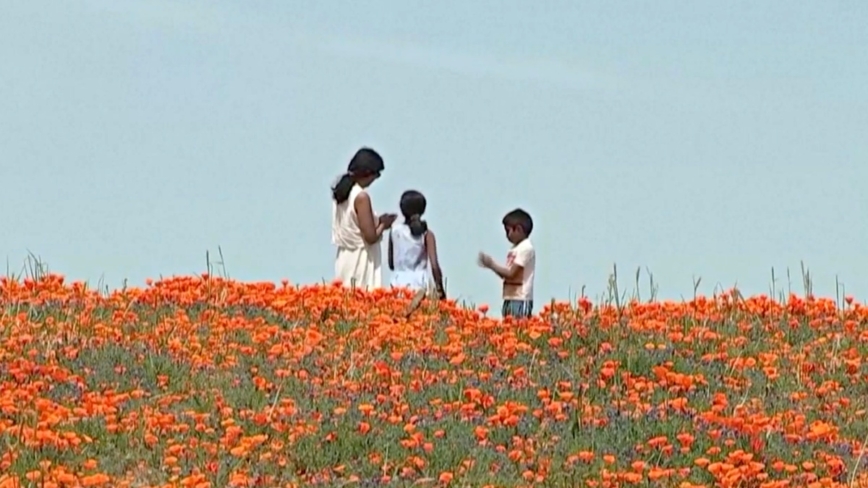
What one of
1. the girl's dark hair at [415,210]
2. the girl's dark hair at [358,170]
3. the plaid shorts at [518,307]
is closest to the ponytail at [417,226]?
the girl's dark hair at [415,210]

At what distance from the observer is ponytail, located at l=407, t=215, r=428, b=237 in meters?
15.0

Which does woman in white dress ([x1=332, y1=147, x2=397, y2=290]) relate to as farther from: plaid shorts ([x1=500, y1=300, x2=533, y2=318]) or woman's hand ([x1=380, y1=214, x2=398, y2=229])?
plaid shorts ([x1=500, y1=300, x2=533, y2=318])

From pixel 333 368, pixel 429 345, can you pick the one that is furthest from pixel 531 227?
pixel 333 368

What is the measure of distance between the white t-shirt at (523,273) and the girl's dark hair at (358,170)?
1608 mm

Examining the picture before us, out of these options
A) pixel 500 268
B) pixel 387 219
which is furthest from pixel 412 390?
pixel 387 219

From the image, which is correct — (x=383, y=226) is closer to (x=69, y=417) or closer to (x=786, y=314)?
(x=786, y=314)

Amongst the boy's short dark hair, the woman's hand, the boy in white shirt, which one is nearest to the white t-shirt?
the boy in white shirt

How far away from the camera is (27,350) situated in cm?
1052

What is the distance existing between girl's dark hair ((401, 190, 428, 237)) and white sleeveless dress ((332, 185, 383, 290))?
0.34m

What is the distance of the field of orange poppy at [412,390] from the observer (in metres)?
7.98

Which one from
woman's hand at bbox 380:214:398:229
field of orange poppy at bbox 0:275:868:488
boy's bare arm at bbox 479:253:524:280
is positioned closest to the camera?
field of orange poppy at bbox 0:275:868:488

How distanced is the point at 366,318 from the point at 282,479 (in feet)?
15.1

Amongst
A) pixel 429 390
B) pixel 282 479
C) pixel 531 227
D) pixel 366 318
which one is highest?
pixel 531 227

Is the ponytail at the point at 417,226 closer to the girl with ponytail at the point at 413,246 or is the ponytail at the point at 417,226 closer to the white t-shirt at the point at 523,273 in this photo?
the girl with ponytail at the point at 413,246
